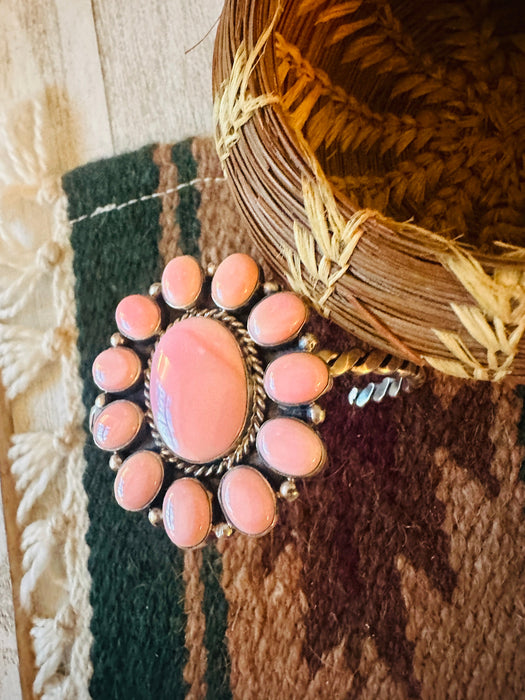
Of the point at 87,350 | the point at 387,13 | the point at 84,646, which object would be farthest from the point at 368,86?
the point at 84,646

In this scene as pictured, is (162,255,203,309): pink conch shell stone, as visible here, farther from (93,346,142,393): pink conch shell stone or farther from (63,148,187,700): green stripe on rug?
(63,148,187,700): green stripe on rug

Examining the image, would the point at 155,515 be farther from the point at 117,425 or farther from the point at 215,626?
the point at 215,626

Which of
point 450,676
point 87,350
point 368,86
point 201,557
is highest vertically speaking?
point 368,86

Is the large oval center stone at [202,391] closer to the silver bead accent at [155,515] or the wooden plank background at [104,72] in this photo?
the silver bead accent at [155,515]

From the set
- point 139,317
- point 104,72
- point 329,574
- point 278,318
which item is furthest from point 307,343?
point 104,72

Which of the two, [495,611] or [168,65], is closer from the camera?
[495,611]

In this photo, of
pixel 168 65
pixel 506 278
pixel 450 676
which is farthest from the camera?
pixel 168 65

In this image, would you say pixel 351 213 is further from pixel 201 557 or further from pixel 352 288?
pixel 201 557
